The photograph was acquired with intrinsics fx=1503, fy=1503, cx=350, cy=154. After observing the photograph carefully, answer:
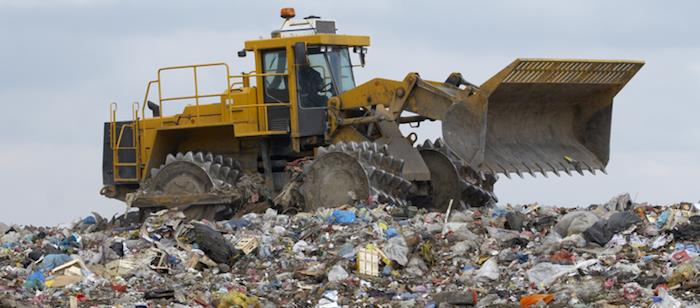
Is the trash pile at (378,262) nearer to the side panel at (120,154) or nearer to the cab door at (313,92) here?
the cab door at (313,92)

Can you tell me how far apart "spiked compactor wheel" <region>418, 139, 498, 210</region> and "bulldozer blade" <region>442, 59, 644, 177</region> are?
77cm

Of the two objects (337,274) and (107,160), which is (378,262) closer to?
(337,274)

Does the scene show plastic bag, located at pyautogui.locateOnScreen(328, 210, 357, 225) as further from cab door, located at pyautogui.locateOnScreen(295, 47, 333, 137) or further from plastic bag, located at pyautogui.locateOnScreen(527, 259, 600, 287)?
plastic bag, located at pyautogui.locateOnScreen(527, 259, 600, 287)

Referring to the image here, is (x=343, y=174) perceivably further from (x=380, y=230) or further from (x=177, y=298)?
(x=177, y=298)

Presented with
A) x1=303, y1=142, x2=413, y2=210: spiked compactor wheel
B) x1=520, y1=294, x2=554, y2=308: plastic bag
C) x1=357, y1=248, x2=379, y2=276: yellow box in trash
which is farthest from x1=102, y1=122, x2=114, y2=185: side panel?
Result: x1=520, y1=294, x2=554, y2=308: plastic bag

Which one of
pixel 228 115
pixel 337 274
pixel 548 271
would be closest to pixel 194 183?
pixel 228 115

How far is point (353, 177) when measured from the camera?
1681cm

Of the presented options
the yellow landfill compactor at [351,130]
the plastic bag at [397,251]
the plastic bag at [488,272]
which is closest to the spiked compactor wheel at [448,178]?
the yellow landfill compactor at [351,130]

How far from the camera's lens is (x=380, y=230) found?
1438cm

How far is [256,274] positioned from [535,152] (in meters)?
5.65

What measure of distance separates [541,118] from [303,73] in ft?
9.75

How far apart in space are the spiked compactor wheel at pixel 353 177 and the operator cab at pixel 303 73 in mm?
1209

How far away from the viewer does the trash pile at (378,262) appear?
11.9 meters

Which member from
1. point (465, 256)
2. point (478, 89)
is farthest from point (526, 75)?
point (465, 256)
